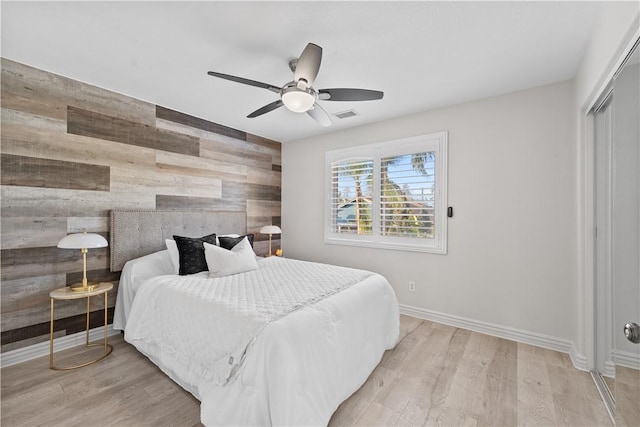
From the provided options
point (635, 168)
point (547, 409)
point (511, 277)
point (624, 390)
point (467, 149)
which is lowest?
point (547, 409)

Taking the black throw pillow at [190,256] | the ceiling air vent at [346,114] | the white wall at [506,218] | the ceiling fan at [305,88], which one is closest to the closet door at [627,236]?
the white wall at [506,218]

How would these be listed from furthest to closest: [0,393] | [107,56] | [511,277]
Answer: [511,277] → [107,56] → [0,393]

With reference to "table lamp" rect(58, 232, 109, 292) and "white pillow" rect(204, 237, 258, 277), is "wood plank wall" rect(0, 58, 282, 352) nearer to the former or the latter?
"table lamp" rect(58, 232, 109, 292)

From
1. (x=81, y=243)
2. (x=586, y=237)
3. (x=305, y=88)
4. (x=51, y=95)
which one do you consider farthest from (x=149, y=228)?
(x=586, y=237)

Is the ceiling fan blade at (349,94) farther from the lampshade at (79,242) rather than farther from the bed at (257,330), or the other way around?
the lampshade at (79,242)

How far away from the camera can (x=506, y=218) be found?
2.83 m

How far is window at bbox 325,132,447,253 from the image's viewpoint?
326 cm

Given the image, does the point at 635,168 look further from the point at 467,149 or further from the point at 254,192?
the point at 254,192

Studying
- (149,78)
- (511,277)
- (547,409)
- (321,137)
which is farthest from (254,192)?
(547,409)

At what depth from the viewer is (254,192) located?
14.1ft

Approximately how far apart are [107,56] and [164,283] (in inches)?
74.6

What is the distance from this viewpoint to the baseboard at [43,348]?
225 cm

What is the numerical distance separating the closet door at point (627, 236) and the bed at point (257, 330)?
136cm

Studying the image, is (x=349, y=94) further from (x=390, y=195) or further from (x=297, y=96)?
(x=390, y=195)
